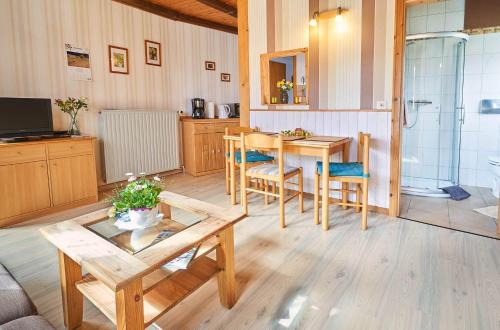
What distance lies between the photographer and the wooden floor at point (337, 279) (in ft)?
5.36

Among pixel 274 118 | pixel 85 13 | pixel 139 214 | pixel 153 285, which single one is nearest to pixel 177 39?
pixel 85 13

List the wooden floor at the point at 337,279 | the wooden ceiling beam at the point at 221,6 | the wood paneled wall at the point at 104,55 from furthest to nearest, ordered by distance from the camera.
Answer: the wooden ceiling beam at the point at 221,6 < the wood paneled wall at the point at 104,55 < the wooden floor at the point at 337,279

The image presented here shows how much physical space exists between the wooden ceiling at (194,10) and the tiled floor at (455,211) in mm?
3544

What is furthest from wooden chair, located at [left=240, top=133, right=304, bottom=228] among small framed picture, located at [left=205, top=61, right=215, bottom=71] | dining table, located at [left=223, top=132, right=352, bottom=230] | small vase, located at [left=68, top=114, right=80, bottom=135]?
small framed picture, located at [left=205, top=61, right=215, bottom=71]

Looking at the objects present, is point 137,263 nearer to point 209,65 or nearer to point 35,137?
point 35,137

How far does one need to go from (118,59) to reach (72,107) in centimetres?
97

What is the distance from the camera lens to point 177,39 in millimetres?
4922

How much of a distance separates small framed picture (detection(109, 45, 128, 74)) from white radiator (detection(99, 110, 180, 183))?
57 cm

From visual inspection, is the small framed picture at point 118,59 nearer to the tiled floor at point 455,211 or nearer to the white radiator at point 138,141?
the white radiator at point 138,141

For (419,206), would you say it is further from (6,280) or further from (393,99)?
(6,280)

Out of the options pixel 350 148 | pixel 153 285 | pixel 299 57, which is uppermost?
pixel 299 57

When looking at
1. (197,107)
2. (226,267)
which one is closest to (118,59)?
(197,107)

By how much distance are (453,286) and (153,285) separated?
1.71m

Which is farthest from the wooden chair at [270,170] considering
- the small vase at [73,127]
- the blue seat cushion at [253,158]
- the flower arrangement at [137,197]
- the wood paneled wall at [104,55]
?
the wood paneled wall at [104,55]
